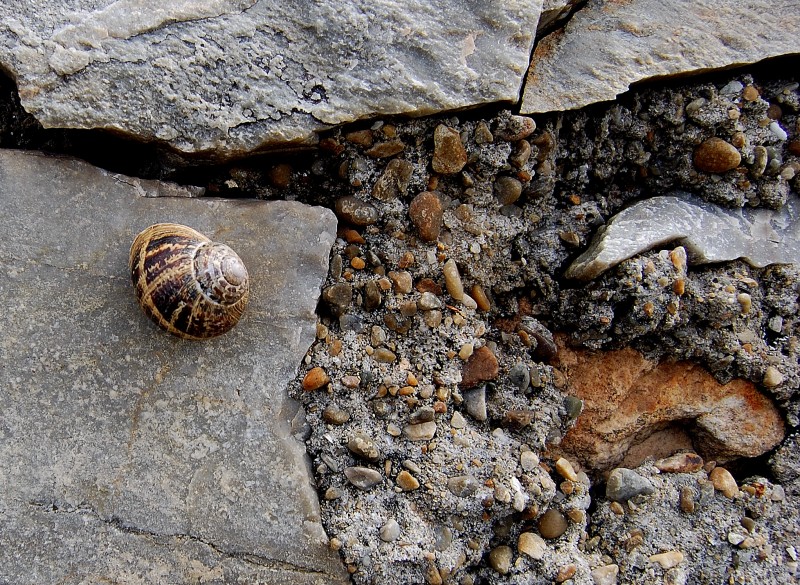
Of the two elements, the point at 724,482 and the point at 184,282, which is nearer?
the point at 184,282

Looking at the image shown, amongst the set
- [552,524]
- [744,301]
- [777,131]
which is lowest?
[552,524]

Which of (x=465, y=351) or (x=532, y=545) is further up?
(x=465, y=351)

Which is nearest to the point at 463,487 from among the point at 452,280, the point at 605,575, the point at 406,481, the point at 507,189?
the point at 406,481

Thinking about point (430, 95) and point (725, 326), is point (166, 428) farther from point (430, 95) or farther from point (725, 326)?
point (725, 326)

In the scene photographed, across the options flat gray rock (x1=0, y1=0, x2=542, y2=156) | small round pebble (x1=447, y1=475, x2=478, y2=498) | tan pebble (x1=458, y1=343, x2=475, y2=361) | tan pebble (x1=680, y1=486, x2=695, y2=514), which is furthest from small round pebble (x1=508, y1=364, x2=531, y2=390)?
flat gray rock (x1=0, y1=0, x2=542, y2=156)

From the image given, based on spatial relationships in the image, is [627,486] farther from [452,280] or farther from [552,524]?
[452,280]

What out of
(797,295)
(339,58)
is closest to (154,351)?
(339,58)

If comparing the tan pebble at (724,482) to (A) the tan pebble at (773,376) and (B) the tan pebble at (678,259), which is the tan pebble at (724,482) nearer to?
(A) the tan pebble at (773,376)
